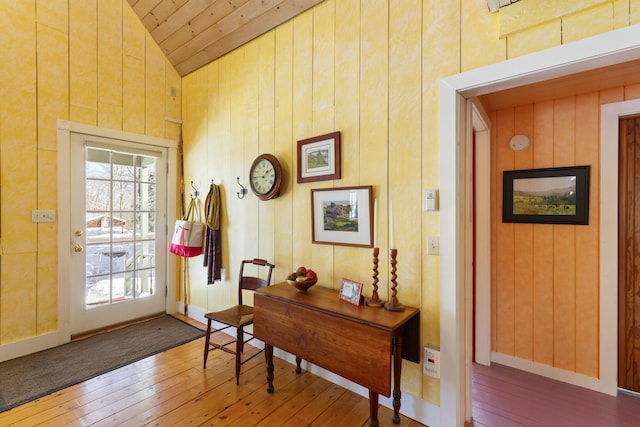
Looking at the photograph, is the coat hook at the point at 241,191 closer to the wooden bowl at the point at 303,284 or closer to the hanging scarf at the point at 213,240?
the hanging scarf at the point at 213,240

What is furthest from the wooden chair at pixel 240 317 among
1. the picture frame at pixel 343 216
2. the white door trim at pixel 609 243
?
the white door trim at pixel 609 243

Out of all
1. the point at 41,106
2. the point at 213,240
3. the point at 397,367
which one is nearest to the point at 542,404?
the point at 397,367

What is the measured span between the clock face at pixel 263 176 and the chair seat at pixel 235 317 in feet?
3.48

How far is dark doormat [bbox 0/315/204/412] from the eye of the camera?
2098mm

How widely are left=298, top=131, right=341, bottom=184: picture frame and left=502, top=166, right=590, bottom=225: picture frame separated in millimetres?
1552

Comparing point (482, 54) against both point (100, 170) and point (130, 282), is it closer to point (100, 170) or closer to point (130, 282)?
point (100, 170)

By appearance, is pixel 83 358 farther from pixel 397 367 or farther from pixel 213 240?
pixel 397 367

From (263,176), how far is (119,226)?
1.88 meters

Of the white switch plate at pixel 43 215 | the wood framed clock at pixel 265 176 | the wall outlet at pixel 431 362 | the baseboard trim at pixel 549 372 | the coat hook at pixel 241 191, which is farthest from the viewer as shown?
the coat hook at pixel 241 191

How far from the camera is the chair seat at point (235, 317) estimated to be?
7.36ft

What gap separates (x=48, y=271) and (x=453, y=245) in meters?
3.55

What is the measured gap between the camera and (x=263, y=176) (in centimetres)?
261

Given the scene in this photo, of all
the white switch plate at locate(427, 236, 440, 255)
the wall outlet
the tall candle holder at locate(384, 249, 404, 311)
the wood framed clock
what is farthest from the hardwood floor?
the wood framed clock

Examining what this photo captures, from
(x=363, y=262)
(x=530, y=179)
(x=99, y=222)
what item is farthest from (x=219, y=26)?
(x=530, y=179)
